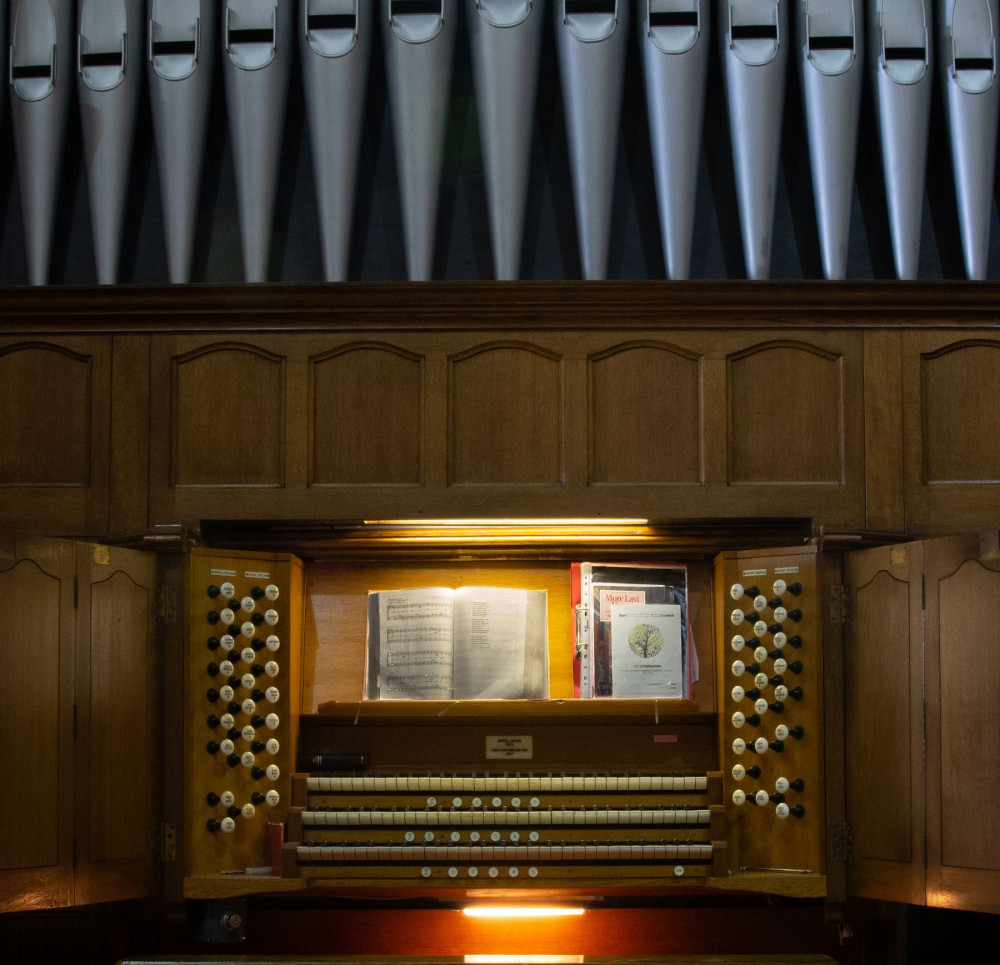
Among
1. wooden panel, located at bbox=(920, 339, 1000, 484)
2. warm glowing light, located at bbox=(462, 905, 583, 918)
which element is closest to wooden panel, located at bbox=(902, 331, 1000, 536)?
wooden panel, located at bbox=(920, 339, 1000, 484)

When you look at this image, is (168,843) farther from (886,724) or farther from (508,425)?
(886,724)

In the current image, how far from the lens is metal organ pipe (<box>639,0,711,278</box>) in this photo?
201 inches

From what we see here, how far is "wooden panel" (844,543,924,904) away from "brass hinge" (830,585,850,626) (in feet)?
0.09

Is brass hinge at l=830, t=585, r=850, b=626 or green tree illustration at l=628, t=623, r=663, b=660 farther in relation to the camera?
green tree illustration at l=628, t=623, r=663, b=660

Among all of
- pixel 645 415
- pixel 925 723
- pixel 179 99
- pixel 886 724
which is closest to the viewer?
pixel 925 723

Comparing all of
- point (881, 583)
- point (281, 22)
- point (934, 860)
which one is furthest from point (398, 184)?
point (934, 860)

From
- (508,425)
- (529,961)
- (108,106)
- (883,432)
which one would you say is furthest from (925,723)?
(108,106)

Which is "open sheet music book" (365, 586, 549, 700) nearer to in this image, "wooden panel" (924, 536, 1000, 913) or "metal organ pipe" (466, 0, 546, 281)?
"metal organ pipe" (466, 0, 546, 281)

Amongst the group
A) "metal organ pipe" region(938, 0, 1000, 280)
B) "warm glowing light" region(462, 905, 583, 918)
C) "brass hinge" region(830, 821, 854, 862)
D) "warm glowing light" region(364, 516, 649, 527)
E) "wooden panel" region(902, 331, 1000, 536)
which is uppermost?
"metal organ pipe" region(938, 0, 1000, 280)

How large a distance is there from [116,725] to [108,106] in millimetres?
2571

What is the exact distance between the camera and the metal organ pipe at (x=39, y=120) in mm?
5227

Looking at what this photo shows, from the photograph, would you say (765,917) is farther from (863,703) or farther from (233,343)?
(233,343)

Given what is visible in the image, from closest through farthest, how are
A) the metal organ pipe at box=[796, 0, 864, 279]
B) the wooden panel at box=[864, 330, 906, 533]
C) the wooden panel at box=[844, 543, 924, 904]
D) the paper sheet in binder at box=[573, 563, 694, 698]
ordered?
1. the wooden panel at box=[844, 543, 924, 904]
2. the wooden panel at box=[864, 330, 906, 533]
3. the paper sheet in binder at box=[573, 563, 694, 698]
4. the metal organ pipe at box=[796, 0, 864, 279]

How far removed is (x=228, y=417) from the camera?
4.71m
